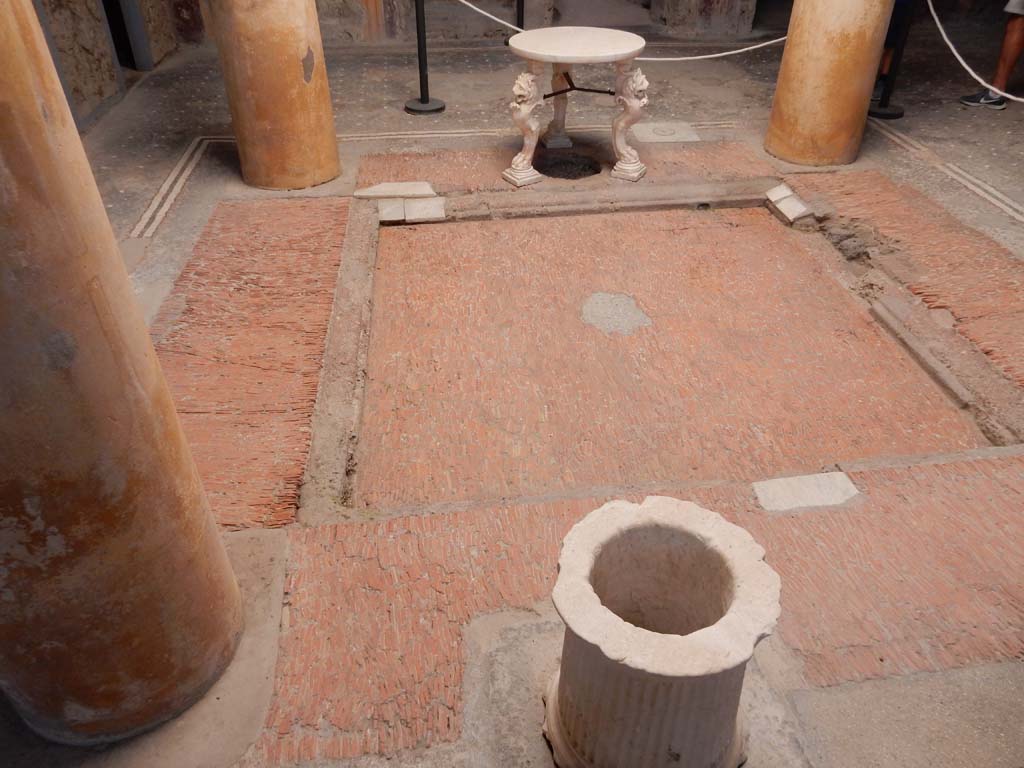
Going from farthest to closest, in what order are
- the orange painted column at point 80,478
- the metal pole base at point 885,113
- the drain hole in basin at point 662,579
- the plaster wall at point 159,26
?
the plaster wall at point 159,26
the metal pole base at point 885,113
the drain hole in basin at point 662,579
the orange painted column at point 80,478

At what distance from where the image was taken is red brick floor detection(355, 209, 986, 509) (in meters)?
2.69

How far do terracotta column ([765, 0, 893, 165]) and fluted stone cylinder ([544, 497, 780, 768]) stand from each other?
3.80 meters

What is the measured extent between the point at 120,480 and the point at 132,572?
0.74 feet

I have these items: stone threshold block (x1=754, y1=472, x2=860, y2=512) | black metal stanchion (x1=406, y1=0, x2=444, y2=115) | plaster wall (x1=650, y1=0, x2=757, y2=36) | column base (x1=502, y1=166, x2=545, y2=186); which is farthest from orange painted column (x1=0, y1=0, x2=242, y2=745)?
plaster wall (x1=650, y1=0, x2=757, y2=36)

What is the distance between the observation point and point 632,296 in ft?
11.8

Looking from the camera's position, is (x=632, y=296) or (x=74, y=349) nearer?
(x=74, y=349)

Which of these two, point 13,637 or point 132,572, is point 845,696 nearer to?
point 132,572

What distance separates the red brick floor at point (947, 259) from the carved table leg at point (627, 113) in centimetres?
100

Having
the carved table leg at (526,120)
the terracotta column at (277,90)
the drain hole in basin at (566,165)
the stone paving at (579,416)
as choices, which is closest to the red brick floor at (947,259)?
the stone paving at (579,416)

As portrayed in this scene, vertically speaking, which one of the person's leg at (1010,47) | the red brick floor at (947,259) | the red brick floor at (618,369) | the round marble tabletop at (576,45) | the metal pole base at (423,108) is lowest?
the red brick floor at (618,369)

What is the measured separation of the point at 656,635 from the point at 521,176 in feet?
11.6

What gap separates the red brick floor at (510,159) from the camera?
4.52m

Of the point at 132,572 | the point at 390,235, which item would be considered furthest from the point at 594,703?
the point at 390,235

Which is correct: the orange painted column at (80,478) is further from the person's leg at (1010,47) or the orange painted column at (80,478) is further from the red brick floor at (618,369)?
the person's leg at (1010,47)
